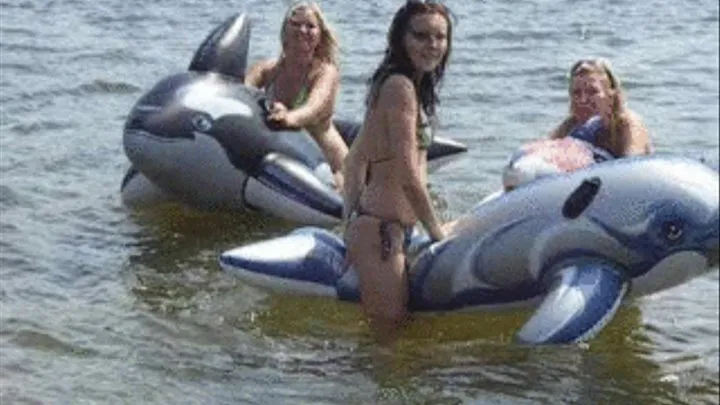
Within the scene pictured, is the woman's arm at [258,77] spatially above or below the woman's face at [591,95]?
below

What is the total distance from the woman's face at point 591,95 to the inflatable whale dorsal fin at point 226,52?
6.29ft

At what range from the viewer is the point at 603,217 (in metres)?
4.34

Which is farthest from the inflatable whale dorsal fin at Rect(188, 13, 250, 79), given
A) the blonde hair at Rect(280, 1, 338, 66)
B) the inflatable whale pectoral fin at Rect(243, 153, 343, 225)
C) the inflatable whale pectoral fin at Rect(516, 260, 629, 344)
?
the inflatable whale pectoral fin at Rect(516, 260, 629, 344)

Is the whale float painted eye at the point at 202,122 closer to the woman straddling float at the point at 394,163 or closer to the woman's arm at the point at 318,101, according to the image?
the woman's arm at the point at 318,101

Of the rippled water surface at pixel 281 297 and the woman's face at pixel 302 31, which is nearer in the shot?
the rippled water surface at pixel 281 297

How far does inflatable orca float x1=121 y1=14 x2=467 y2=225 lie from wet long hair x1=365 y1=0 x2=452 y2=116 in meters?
1.75

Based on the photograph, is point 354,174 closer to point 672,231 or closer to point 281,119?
point 672,231

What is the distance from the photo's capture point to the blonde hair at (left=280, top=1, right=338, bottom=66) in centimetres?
634

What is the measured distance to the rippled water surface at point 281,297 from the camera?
4363 millimetres

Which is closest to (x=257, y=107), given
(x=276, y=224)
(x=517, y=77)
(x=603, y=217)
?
(x=276, y=224)

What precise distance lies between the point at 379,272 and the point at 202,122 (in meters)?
1.83

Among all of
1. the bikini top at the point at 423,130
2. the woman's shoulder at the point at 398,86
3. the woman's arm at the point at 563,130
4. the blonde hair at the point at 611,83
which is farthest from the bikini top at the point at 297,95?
the woman's shoulder at the point at 398,86

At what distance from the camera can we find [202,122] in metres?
6.23

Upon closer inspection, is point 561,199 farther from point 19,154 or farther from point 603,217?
point 19,154
